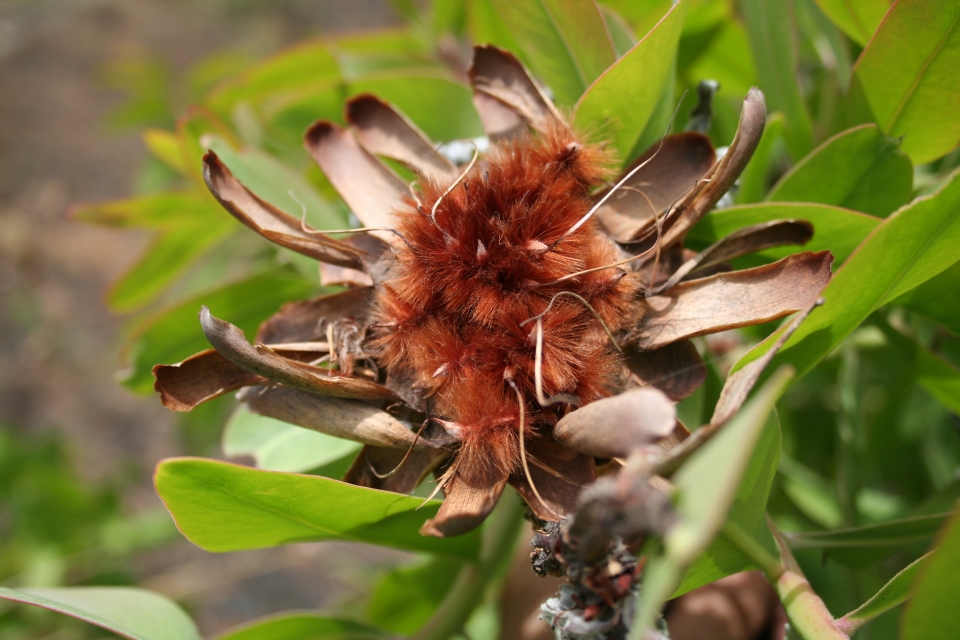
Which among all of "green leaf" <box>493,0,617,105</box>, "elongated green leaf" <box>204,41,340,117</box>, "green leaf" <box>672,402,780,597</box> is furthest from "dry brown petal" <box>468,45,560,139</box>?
"elongated green leaf" <box>204,41,340,117</box>

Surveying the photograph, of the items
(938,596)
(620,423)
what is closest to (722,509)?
(620,423)

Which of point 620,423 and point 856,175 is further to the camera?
point 856,175

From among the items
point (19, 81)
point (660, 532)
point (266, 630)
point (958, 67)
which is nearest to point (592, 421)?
point (660, 532)

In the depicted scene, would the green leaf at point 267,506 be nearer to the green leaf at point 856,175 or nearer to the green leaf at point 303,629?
the green leaf at point 303,629

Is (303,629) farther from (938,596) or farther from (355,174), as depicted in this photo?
(938,596)

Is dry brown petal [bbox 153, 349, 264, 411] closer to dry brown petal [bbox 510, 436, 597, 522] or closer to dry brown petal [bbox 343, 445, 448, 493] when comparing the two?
dry brown petal [bbox 343, 445, 448, 493]

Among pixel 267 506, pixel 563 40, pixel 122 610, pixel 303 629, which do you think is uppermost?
pixel 563 40
